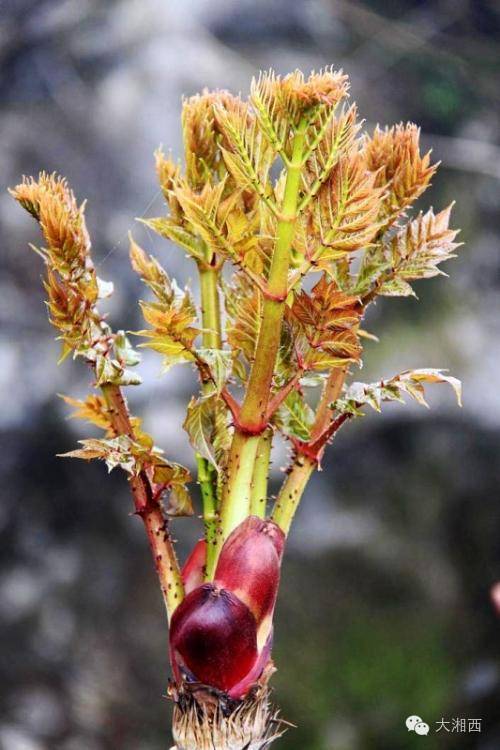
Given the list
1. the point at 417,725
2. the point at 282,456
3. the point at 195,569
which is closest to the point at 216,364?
the point at 195,569

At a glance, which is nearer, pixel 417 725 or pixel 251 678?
pixel 251 678

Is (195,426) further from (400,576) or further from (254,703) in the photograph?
(400,576)

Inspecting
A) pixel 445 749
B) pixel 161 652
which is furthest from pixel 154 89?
pixel 445 749

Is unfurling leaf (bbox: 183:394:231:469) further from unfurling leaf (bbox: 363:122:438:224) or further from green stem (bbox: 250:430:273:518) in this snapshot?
unfurling leaf (bbox: 363:122:438:224)

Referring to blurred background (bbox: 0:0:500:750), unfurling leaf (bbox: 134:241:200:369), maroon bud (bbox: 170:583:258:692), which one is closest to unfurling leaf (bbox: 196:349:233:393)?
unfurling leaf (bbox: 134:241:200:369)

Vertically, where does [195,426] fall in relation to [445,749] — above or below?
above

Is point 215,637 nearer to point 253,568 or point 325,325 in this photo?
point 253,568

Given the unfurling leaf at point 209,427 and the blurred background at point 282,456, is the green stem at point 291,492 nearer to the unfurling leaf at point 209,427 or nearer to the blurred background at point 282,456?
the unfurling leaf at point 209,427

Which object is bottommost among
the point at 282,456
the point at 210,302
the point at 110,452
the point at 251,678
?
the point at 251,678
